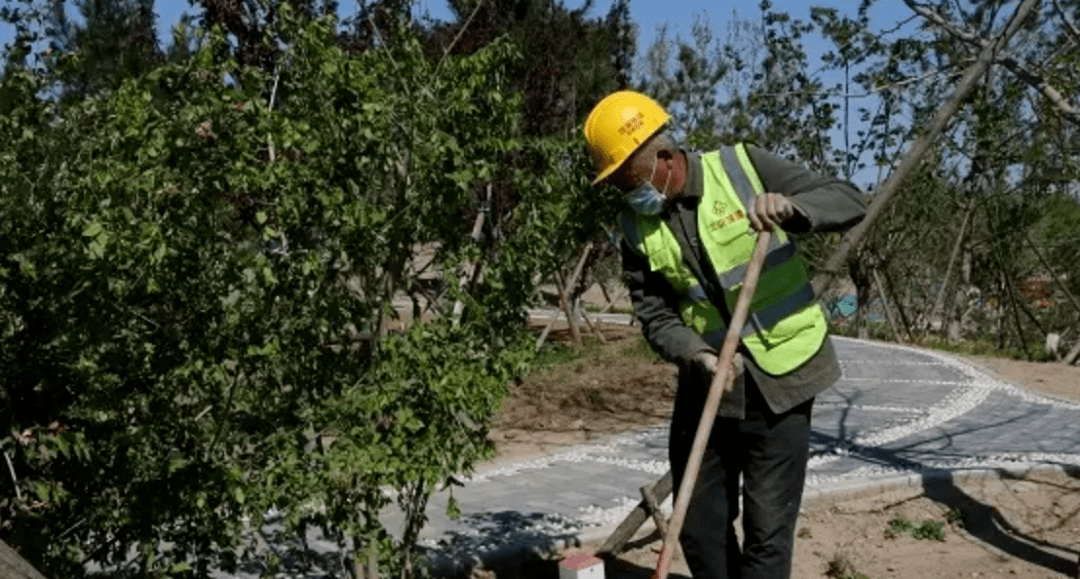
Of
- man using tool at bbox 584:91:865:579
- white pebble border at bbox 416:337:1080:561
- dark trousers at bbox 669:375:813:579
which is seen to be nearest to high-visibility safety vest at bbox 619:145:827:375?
man using tool at bbox 584:91:865:579

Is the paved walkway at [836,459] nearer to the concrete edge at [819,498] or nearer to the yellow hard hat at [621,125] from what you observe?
the concrete edge at [819,498]

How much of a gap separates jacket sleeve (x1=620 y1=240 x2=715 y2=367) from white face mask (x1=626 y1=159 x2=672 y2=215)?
0.20 m

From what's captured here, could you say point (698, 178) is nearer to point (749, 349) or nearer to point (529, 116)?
point (749, 349)

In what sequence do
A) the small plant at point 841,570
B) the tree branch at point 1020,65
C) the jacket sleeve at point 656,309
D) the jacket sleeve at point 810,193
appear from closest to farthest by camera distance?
the jacket sleeve at point 810,193, the jacket sleeve at point 656,309, the small plant at point 841,570, the tree branch at point 1020,65

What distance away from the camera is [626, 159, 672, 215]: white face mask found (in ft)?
11.8

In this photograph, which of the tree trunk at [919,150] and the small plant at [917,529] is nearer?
the tree trunk at [919,150]

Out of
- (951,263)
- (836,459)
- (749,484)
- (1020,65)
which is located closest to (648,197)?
(749,484)

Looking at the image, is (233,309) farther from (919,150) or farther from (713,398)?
(919,150)

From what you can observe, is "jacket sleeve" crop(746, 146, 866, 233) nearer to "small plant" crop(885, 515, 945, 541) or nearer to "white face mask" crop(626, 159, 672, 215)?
"white face mask" crop(626, 159, 672, 215)

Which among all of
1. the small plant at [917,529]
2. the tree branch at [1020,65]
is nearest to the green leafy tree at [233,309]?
the tree branch at [1020,65]

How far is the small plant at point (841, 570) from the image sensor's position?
5.14 meters

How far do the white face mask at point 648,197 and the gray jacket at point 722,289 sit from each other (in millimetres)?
57

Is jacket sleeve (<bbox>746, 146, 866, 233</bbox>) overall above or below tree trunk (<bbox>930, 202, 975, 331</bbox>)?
below

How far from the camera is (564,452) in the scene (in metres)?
8.21
